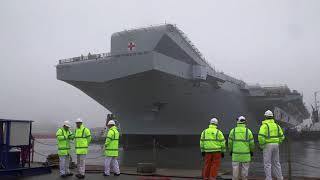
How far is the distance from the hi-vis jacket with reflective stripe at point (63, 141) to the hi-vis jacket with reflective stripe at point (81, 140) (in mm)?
378

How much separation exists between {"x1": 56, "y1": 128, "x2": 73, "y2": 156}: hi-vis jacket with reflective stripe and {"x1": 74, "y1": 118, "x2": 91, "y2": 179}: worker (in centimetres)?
38

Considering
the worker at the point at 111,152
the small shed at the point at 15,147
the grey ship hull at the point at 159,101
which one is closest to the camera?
the small shed at the point at 15,147

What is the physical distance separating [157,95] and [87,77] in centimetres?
528

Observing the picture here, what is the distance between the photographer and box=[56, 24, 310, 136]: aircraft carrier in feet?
79.4

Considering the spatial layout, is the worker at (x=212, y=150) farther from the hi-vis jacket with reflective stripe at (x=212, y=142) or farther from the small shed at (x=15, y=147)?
the small shed at (x=15, y=147)

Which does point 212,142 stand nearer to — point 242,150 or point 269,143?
point 242,150

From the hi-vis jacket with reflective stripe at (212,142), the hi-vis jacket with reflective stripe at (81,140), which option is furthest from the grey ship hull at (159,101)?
the hi-vis jacket with reflective stripe at (212,142)

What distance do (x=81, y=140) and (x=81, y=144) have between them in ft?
0.37

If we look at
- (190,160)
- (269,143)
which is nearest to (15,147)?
(269,143)

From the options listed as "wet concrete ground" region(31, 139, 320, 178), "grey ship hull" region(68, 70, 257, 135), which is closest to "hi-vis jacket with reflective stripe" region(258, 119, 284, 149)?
"wet concrete ground" region(31, 139, 320, 178)

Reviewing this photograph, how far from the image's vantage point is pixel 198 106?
1197 inches

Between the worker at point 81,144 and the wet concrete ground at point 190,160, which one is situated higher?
the worker at point 81,144

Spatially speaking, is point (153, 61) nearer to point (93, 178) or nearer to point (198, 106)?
point (198, 106)

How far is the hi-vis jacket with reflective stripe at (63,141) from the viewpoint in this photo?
33.2ft
